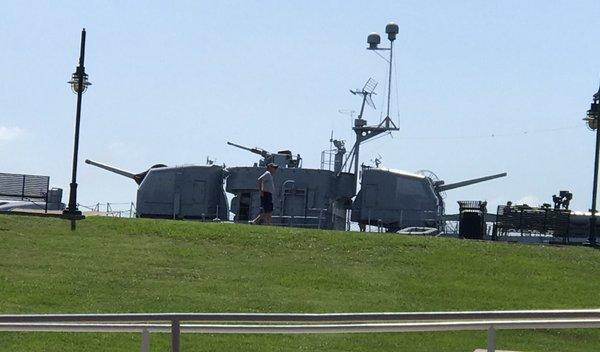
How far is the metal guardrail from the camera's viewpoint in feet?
22.7

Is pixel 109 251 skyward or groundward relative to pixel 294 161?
groundward

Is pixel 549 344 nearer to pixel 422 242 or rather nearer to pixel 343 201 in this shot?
pixel 422 242

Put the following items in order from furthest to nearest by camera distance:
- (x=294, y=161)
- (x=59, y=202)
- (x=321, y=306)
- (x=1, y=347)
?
1. (x=59, y=202)
2. (x=294, y=161)
3. (x=321, y=306)
4. (x=1, y=347)

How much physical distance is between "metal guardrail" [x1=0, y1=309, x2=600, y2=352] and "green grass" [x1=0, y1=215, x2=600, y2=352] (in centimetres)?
410

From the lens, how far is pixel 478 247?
21.9m

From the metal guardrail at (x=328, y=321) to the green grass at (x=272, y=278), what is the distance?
13.5ft

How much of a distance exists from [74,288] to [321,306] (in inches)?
144

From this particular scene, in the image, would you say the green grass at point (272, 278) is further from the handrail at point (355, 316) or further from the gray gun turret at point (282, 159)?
the gray gun turret at point (282, 159)

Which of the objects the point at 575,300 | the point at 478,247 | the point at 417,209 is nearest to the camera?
the point at 575,300

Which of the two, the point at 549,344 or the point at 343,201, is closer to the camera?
the point at 549,344

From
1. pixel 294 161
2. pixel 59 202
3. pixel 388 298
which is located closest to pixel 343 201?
pixel 294 161

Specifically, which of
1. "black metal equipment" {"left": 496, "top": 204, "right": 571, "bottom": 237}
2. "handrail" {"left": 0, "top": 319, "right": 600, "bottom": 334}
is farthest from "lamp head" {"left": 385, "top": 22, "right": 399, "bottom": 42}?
"handrail" {"left": 0, "top": 319, "right": 600, "bottom": 334}

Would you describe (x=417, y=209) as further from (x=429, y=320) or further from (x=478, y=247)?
(x=429, y=320)

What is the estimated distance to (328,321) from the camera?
23.3 feet
